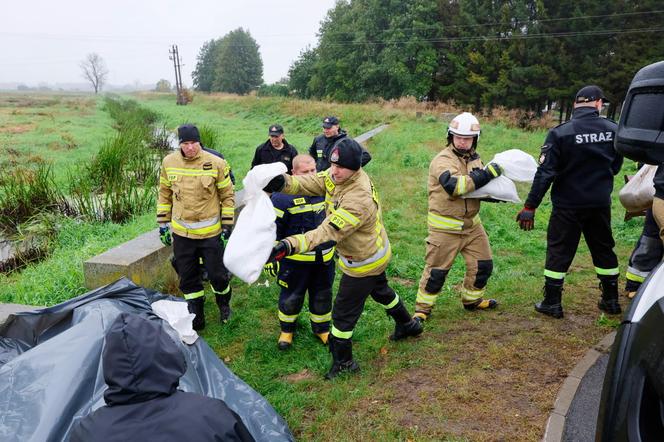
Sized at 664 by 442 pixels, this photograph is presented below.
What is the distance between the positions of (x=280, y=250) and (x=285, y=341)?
1.62m

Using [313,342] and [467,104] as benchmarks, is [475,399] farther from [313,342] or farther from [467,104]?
[467,104]

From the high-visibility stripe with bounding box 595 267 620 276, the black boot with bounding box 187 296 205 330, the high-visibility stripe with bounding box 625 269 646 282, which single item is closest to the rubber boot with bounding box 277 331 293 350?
the black boot with bounding box 187 296 205 330

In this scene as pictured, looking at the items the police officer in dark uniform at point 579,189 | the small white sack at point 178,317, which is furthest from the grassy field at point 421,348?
the small white sack at point 178,317

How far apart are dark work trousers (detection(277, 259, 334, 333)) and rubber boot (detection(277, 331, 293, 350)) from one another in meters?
0.04

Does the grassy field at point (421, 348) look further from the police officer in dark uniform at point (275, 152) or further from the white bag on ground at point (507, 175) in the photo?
the police officer in dark uniform at point (275, 152)

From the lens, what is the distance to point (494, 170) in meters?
4.07

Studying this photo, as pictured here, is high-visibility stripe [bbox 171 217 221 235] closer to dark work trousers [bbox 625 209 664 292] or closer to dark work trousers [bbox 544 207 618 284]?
dark work trousers [bbox 544 207 618 284]

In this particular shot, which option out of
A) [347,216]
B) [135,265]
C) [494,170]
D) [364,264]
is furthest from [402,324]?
[135,265]

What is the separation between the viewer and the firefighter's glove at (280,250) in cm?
303

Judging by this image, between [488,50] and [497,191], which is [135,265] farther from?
[488,50]

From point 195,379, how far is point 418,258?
3885mm

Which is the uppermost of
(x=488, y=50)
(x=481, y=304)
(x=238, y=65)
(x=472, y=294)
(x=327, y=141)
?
(x=238, y=65)

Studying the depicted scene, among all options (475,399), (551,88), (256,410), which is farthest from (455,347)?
(551,88)

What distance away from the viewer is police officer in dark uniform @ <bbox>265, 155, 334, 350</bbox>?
422 cm
